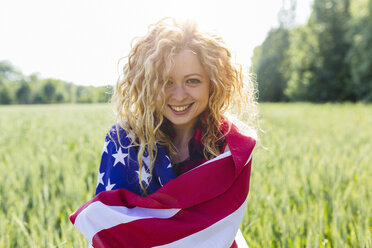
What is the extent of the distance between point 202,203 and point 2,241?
963 mm

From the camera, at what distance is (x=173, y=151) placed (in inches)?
49.1

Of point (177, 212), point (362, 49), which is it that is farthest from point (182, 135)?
point (362, 49)

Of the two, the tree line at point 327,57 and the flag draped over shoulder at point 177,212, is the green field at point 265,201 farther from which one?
the tree line at point 327,57

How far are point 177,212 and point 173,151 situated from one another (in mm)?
299

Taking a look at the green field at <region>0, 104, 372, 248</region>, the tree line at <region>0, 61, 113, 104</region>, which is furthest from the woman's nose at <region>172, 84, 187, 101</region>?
the tree line at <region>0, 61, 113, 104</region>

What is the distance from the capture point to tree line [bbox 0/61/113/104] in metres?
51.6

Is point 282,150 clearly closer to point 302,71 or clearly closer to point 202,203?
point 202,203

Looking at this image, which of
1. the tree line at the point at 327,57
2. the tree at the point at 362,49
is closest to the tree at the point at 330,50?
the tree line at the point at 327,57

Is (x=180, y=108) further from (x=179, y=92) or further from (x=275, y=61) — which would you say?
(x=275, y=61)

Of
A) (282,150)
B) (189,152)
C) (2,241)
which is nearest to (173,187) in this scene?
(189,152)

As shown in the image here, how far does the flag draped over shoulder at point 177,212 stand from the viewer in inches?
39.3

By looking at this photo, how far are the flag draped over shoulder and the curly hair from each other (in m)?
0.12

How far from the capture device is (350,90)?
25297mm

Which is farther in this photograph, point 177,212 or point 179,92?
point 179,92
